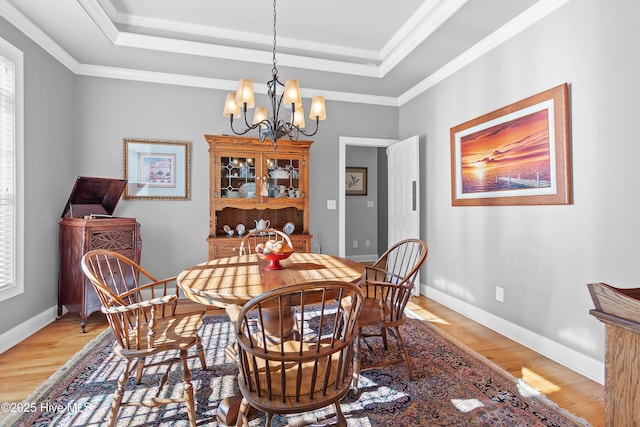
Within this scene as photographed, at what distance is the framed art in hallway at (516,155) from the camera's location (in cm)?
234

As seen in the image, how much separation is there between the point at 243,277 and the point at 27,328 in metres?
2.38

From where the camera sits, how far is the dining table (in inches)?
60.9

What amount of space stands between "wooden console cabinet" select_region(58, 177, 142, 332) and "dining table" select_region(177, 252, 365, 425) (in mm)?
1464

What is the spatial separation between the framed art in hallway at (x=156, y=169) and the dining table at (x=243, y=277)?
1912 mm

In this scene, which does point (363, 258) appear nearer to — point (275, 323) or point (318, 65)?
point (318, 65)

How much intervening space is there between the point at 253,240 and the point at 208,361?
1.59 meters

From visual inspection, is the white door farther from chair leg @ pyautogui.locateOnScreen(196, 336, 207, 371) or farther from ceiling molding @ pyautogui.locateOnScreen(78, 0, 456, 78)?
chair leg @ pyautogui.locateOnScreen(196, 336, 207, 371)

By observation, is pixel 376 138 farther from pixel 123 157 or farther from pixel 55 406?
pixel 55 406

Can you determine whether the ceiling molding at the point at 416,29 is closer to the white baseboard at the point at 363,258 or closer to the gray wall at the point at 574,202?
the gray wall at the point at 574,202

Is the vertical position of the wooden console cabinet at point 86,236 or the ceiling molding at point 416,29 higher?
the ceiling molding at point 416,29

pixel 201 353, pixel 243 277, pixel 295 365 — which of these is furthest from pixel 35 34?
pixel 295 365

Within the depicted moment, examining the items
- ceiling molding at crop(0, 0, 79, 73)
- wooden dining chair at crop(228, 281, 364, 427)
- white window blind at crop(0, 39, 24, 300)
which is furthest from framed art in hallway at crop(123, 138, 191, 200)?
wooden dining chair at crop(228, 281, 364, 427)

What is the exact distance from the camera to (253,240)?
3732mm

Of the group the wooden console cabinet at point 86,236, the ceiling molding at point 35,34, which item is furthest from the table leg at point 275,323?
the ceiling molding at point 35,34
